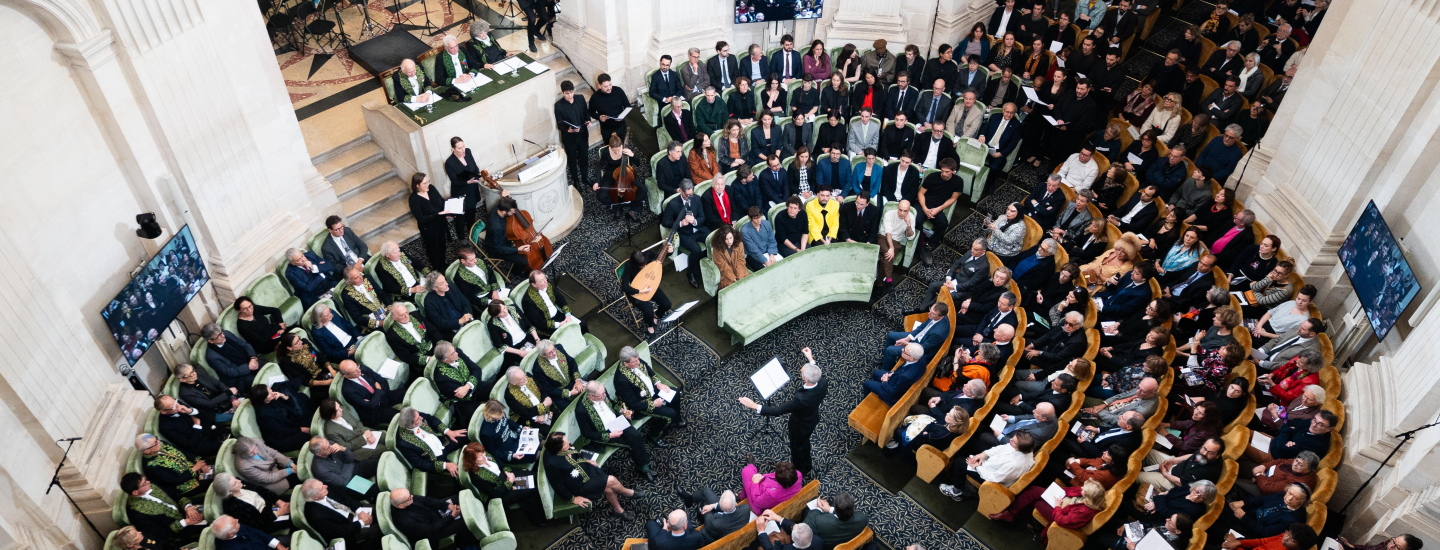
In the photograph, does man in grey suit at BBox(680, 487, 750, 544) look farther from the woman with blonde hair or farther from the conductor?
the woman with blonde hair

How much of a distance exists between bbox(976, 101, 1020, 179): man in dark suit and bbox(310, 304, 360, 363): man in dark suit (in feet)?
24.6

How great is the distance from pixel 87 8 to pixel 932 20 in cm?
992

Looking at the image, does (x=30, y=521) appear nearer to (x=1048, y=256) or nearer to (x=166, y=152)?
(x=166, y=152)

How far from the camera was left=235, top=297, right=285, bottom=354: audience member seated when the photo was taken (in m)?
7.70

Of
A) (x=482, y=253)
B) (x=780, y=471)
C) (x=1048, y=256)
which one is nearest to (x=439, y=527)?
(x=780, y=471)

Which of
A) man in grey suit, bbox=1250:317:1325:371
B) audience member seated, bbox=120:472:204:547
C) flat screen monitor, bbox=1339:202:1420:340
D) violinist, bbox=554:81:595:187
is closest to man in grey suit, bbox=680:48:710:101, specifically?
violinist, bbox=554:81:595:187

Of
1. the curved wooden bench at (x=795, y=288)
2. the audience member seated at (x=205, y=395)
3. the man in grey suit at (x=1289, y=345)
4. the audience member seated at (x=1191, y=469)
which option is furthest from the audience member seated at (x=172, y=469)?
the man in grey suit at (x=1289, y=345)

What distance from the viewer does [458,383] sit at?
7652 millimetres

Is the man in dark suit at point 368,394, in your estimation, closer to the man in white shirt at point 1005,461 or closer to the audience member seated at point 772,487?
the audience member seated at point 772,487

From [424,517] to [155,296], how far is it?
111 inches

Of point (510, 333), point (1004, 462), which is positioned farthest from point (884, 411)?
point (510, 333)

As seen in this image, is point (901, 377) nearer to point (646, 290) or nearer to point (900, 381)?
point (900, 381)

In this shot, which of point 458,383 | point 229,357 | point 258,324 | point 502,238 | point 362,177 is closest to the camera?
point 229,357

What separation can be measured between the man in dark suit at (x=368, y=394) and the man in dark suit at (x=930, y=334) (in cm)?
436
